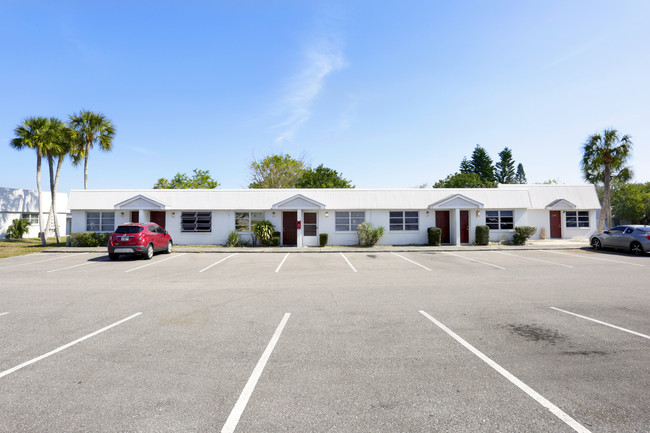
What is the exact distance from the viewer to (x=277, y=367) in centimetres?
406

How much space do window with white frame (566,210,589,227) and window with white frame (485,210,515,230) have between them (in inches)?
281

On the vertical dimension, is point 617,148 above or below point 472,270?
above

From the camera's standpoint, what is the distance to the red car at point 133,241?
604 inches

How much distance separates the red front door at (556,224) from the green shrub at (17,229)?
4918 cm

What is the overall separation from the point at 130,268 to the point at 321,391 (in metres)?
12.7

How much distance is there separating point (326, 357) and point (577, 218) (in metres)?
31.4

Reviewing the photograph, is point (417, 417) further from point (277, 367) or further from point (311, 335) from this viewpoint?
point (311, 335)

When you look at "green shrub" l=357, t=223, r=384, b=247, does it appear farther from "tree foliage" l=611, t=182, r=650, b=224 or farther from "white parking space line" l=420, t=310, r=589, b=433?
"tree foliage" l=611, t=182, r=650, b=224

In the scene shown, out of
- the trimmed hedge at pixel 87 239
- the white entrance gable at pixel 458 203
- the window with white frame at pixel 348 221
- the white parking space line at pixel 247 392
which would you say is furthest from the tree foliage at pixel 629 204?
the trimmed hedge at pixel 87 239

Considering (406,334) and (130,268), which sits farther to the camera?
(130,268)

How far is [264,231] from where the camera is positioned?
2205cm

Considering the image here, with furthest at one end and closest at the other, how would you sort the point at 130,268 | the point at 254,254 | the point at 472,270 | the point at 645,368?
1. the point at 254,254
2. the point at 130,268
3. the point at 472,270
4. the point at 645,368

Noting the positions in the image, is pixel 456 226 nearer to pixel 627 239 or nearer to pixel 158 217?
pixel 627 239

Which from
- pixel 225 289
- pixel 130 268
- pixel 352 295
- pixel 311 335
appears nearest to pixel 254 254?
pixel 130 268
